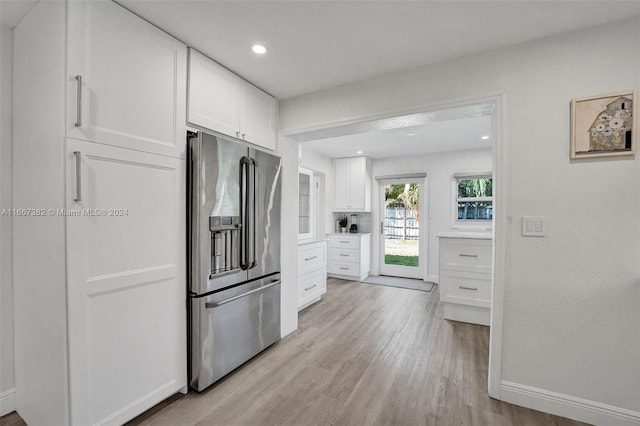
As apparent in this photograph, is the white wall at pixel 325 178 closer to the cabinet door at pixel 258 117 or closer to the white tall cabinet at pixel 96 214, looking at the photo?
the cabinet door at pixel 258 117

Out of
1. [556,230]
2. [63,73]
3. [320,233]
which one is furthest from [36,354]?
[320,233]

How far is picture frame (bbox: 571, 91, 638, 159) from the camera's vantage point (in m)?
1.60

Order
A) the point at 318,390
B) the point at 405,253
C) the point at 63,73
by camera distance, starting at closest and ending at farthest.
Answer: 1. the point at 63,73
2. the point at 318,390
3. the point at 405,253

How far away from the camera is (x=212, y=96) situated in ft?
6.89

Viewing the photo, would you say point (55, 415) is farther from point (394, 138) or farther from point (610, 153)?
point (394, 138)

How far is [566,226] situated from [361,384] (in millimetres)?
1768

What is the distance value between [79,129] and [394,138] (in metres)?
3.74

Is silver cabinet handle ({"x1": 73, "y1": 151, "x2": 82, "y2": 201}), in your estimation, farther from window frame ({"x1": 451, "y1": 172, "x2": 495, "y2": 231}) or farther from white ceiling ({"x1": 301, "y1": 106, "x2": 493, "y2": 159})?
window frame ({"x1": 451, "y1": 172, "x2": 495, "y2": 231})

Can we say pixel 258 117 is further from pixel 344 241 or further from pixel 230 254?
pixel 344 241

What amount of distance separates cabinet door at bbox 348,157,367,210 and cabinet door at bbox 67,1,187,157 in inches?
154

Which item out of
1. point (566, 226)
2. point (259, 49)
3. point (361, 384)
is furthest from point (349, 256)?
point (259, 49)

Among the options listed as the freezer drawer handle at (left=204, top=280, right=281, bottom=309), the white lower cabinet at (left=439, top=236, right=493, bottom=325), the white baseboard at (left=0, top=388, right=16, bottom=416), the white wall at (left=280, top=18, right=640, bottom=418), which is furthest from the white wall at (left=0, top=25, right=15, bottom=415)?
the white lower cabinet at (left=439, top=236, right=493, bottom=325)

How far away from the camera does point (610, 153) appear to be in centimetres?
163

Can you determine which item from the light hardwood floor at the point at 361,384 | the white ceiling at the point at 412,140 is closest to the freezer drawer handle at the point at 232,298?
the light hardwood floor at the point at 361,384
